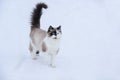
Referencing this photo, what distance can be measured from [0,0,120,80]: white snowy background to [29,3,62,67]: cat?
10.6 inches

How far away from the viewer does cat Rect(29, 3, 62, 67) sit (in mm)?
7074

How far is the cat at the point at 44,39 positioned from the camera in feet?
23.2

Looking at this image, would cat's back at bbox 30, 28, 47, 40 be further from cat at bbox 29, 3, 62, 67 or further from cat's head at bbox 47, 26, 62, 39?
cat's head at bbox 47, 26, 62, 39

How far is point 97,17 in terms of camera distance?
35.3 feet

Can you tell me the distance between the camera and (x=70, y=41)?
30.2 feet

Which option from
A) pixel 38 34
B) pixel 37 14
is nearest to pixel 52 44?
pixel 38 34

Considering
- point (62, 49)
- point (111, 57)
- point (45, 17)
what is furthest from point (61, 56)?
point (45, 17)

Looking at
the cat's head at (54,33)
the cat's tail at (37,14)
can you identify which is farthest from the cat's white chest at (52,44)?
the cat's tail at (37,14)

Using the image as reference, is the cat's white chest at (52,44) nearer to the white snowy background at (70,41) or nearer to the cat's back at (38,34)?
the cat's back at (38,34)

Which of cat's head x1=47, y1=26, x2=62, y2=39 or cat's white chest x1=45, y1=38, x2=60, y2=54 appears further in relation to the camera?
cat's white chest x1=45, y1=38, x2=60, y2=54

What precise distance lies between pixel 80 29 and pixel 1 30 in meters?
2.04

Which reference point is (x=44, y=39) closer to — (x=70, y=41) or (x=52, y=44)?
(x=52, y=44)

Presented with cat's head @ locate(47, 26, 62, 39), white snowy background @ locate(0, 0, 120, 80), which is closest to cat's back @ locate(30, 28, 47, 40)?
cat's head @ locate(47, 26, 62, 39)

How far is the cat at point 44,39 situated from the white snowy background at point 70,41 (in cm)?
27
